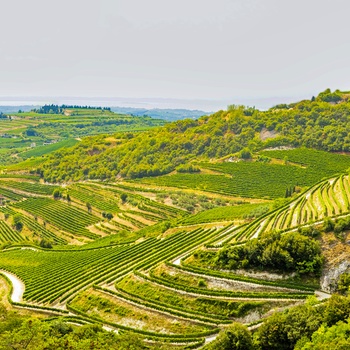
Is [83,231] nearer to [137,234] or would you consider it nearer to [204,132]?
[137,234]

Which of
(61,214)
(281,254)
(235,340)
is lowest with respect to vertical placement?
(61,214)

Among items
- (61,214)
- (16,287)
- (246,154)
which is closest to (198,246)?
(16,287)

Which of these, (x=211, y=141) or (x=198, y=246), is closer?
(x=198, y=246)

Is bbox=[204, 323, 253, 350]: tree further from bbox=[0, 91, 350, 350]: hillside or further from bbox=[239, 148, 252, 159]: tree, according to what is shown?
bbox=[239, 148, 252, 159]: tree

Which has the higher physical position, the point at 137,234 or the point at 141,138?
the point at 141,138

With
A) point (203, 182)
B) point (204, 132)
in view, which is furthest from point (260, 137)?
point (203, 182)

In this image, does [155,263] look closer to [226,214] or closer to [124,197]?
[226,214]
